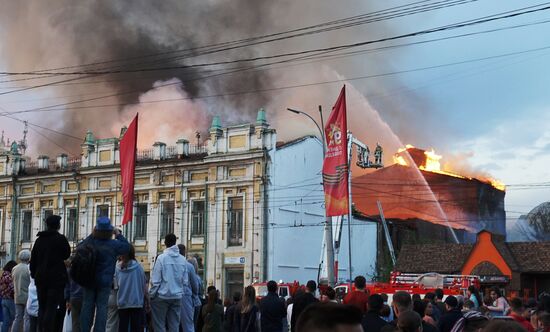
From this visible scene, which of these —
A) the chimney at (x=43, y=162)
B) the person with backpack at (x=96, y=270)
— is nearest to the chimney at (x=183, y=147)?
the chimney at (x=43, y=162)

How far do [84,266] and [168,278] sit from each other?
161 cm

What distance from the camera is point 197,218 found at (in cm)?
4372

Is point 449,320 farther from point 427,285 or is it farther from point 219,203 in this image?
point 219,203

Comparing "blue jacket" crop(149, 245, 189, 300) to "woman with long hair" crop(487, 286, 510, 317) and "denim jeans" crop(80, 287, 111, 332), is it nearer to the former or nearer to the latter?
"denim jeans" crop(80, 287, 111, 332)

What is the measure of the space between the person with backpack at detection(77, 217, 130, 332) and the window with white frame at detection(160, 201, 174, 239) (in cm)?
3498

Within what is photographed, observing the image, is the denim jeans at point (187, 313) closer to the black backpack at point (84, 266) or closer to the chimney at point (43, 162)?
the black backpack at point (84, 266)

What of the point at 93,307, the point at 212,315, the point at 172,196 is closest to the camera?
the point at 93,307

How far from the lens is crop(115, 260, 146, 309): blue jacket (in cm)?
1030

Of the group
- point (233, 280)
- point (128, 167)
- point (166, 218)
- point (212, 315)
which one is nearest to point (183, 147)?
point (166, 218)

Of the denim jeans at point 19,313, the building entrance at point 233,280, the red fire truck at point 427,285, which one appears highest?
the denim jeans at point 19,313

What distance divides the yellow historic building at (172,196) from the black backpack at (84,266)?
31500 millimetres

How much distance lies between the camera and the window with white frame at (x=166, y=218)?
44.5 metres

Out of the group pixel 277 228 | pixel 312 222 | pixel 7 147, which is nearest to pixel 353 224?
pixel 312 222

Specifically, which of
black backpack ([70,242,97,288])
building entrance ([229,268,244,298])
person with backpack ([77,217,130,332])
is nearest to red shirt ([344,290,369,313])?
person with backpack ([77,217,130,332])
